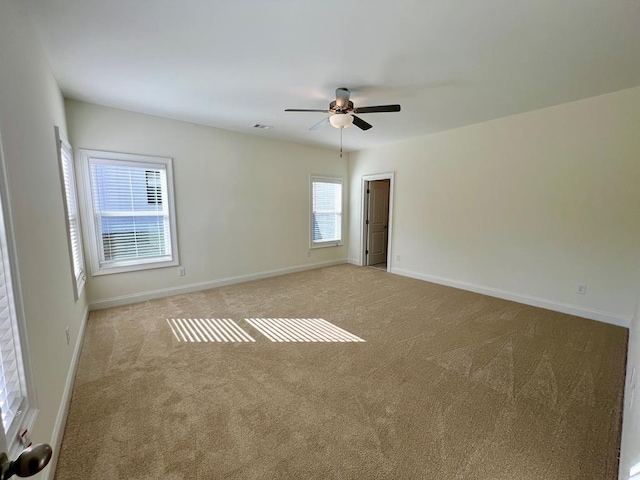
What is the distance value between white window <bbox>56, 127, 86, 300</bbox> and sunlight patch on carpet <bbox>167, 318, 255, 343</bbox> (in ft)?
3.33

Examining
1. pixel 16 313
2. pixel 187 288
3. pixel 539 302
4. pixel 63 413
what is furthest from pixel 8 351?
pixel 539 302

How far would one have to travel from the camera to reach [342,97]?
2.92m

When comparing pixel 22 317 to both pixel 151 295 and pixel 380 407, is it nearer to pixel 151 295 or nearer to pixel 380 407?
pixel 380 407

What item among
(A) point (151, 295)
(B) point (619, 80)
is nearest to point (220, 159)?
(A) point (151, 295)

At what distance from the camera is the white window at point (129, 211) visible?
3.49 m

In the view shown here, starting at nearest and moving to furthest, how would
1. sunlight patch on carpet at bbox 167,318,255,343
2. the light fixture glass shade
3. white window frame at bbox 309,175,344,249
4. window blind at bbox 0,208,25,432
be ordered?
1. window blind at bbox 0,208,25,432
2. sunlight patch on carpet at bbox 167,318,255,343
3. the light fixture glass shade
4. white window frame at bbox 309,175,344,249

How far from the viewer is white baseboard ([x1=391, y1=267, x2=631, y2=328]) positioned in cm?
322

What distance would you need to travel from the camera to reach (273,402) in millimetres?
1969

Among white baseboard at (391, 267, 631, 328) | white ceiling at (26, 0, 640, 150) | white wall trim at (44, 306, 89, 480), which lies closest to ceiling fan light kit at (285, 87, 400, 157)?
white ceiling at (26, 0, 640, 150)

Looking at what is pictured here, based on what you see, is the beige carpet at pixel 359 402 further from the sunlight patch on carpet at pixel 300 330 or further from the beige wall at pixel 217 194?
the beige wall at pixel 217 194

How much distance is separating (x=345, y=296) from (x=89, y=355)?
3.01 meters

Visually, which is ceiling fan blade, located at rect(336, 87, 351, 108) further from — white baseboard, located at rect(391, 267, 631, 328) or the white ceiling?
white baseboard, located at rect(391, 267, 631, 328)

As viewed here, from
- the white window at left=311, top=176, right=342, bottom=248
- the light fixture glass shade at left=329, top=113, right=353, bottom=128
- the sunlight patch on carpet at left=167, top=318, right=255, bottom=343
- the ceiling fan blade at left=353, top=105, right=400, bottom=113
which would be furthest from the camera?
the white window at left=311, top=176, right=342, bottom=248

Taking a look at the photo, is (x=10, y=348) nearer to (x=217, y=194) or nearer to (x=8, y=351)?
(x=8, y=351)
